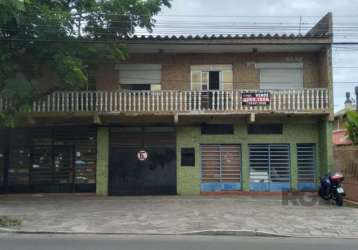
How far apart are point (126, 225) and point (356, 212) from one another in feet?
25.8

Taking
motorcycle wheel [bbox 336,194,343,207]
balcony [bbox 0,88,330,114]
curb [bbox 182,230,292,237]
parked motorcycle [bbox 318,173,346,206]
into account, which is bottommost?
curb [bbox 182,230,292,237]

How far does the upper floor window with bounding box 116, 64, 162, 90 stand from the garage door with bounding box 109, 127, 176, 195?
2052 mm

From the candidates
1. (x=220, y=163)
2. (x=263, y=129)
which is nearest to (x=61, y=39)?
(x=220, y=163)

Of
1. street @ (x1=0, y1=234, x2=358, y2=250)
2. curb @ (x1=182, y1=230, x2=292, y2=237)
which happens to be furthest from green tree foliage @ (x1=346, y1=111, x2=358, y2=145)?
curb @ (x1=182, y1=230, x2=292, y2=237)

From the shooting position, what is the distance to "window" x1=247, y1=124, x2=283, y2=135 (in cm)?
2155

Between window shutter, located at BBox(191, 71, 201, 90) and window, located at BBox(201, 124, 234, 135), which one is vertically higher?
window shutter, located at BBox(191, 71, 201, 90)

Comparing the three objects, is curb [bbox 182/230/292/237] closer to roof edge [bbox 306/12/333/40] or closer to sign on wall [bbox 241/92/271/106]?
sign on wall [bbox 241/92/271/106]

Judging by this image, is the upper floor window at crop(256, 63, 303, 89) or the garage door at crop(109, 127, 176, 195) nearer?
the garage door at crop(109, 127, 176, 195)

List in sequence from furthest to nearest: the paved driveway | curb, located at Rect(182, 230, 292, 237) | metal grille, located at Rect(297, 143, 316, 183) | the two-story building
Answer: metal grille, located at Rect(297, 143, 316, 183)
the two-story building
the paved driveway
curb, located at Rect(182, 230, 292, 237)

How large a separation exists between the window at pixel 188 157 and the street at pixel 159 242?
10119 mm

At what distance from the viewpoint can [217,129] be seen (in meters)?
21.6

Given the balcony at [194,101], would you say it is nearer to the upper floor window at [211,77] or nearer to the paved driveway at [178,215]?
the upper floor window at [211,77]

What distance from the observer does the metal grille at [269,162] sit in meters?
21.4

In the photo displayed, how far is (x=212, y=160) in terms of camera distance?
846 inches
